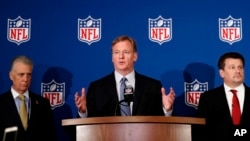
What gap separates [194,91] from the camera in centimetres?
380

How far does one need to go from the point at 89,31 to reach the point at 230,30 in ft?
4.01

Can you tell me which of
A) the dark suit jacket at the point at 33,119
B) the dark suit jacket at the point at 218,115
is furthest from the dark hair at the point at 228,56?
the dark suit jacket at the point at 33,119

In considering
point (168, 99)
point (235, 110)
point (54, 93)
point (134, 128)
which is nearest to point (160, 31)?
point (235, 110)

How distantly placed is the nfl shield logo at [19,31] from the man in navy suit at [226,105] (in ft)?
5.34

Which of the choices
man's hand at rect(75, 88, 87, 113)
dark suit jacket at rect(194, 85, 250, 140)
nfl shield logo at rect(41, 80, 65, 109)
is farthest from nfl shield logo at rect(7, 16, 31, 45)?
dark suit jacket at rect(194, 85, 250, 140)

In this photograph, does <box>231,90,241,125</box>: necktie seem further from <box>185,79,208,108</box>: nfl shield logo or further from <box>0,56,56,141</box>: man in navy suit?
<box>0,56,56,141</box>: man in navy suit

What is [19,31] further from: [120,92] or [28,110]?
[120,92]

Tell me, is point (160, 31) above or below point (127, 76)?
above

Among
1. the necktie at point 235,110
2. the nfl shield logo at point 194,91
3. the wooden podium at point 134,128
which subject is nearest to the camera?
the wooden podium at point 134,128

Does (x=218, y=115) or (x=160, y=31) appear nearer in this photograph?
(x=218, y=115)

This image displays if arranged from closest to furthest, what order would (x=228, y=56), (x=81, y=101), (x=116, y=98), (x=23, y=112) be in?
1. (x=81, y=101)
2. (x=116, y=98)
3. (x=23, y=112)
4. (x=228, y=56)

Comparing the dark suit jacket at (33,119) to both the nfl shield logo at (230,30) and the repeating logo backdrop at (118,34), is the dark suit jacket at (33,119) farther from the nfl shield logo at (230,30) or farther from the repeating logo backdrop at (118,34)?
the nfl shield logo at (230,30)

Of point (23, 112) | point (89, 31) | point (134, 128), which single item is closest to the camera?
A: point (134, 128)

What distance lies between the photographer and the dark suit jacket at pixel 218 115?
335cm
